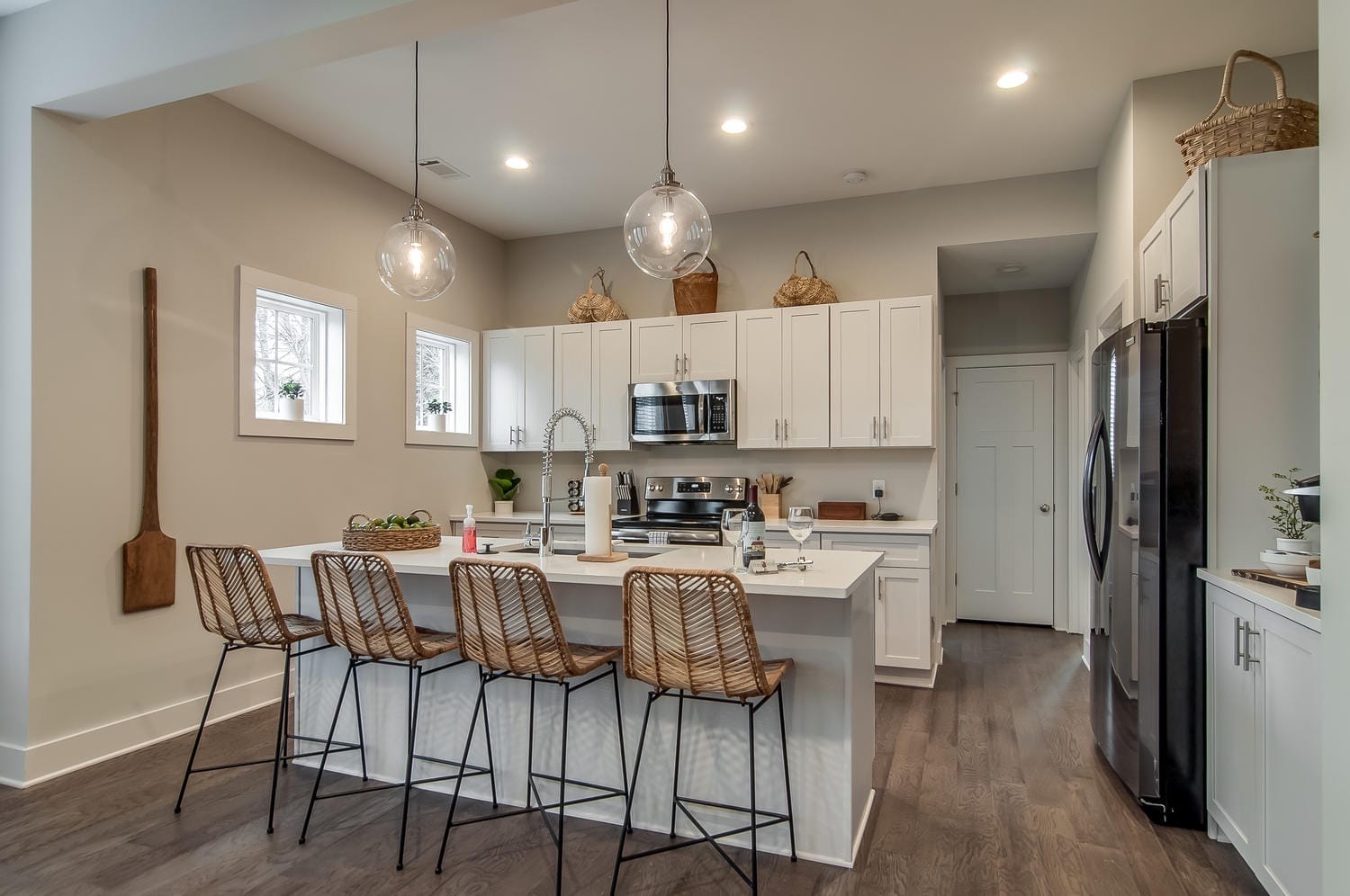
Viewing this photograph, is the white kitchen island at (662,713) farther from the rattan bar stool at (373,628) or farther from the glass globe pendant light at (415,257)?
the glass globe pendant light at (415,257)

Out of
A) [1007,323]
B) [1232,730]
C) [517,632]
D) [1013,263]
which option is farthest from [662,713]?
[1007,323]

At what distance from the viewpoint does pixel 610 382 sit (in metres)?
5.21

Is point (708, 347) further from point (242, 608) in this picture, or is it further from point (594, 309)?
point (242, 608)

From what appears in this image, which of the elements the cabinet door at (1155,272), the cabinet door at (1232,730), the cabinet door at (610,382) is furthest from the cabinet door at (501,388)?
the cabinet door at (1232,730)

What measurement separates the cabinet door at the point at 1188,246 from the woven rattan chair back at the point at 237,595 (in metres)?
3.23

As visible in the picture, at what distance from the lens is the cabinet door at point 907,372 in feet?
14.6

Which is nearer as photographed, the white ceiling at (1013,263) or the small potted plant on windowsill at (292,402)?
the small potted plant on windowsill at (292,402)

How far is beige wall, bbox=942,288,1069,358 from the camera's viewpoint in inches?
228

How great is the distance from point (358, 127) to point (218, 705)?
2.93 metres

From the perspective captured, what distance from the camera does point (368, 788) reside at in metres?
2.84

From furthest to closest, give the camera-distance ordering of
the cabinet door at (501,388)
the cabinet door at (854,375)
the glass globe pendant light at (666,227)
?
the cabinet door at (501,388) → the cabinet door at (854,375) → the glass globe pendant light at (666,227)

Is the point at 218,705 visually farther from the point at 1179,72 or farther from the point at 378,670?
the point at 1179,72

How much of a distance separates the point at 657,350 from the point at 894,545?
1.97 metres

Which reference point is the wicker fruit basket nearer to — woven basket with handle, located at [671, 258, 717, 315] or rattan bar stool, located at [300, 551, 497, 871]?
rattan bar stool, located at [300, 551, 497, 871]
